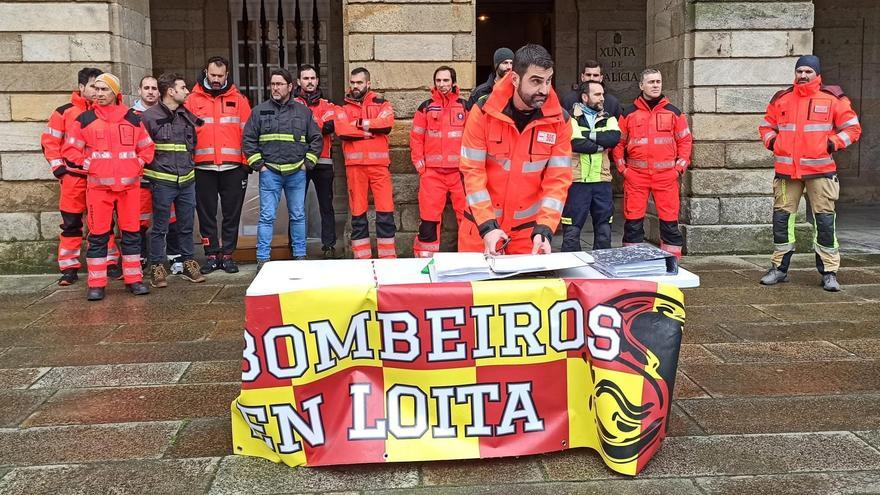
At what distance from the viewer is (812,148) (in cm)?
827

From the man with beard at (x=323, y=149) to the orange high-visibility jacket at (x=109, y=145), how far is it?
6.50ft

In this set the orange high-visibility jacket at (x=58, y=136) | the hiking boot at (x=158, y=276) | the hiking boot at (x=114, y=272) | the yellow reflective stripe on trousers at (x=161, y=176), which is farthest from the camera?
the hiking boot at (x=114, y=272)

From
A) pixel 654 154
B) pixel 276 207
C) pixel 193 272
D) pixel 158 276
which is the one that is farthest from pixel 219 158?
pixel 654 154

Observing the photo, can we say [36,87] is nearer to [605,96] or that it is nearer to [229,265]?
[229,265]

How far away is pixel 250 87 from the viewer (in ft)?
44.3

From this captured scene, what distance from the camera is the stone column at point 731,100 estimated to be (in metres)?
10.2

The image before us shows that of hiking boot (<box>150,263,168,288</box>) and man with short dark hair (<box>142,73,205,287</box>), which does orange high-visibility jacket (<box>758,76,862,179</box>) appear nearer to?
man with short dark hair (<box>142,73,205,287</box>)

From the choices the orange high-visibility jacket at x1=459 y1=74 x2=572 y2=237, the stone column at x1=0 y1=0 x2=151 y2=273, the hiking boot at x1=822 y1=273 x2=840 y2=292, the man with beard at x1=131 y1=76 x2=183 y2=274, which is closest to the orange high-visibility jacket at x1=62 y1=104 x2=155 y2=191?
the man with beard at x1=131 y1=76 x2=183 y2=274

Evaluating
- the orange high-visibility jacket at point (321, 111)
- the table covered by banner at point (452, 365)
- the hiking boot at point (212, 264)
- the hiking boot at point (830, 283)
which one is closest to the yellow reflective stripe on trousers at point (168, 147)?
the hiking boot at point (212, 264)

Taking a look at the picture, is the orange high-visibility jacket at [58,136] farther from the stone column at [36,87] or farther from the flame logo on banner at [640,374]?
the flame logo on banner at [640,374]

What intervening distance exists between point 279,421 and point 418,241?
17.8ft

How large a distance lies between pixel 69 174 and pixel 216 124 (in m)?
1.52

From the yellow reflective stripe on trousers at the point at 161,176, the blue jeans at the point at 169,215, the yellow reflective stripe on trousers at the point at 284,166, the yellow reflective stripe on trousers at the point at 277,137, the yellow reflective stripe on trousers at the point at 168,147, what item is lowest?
the blue jeans at the point at 169,215

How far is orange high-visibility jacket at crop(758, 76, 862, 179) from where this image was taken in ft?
26.9
